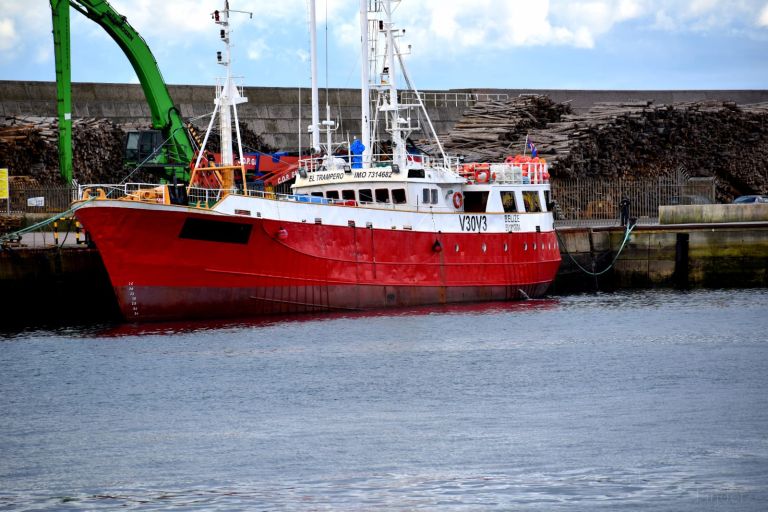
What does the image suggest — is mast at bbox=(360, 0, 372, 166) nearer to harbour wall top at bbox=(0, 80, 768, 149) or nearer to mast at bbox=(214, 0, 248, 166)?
Answer: mast at bbox=(214, 0, 248, 166)

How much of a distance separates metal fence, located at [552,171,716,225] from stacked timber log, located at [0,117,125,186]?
62.5 ft

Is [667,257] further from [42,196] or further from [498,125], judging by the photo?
[42,196]

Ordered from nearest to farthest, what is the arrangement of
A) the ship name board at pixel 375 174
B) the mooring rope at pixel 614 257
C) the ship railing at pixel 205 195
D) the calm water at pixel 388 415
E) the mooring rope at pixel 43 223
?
the calm water at pixel 388 415
the mooring rope at pixel 43 223
the ship railing at pixel 205 195
the ship name board at pixel 375 174
the mooring rope at pixel 614 257

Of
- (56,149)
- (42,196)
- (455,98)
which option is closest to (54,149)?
(56,149)

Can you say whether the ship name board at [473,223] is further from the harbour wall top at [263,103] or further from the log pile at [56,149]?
the log pile at [56,149]

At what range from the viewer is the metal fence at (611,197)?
5706cm

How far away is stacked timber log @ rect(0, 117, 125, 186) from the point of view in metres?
51.5

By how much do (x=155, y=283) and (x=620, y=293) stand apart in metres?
18.1

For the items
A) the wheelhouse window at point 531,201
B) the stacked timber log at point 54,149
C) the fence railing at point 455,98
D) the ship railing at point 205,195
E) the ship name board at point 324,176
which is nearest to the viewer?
the ship railing at point 205,195

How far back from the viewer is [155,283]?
111ft

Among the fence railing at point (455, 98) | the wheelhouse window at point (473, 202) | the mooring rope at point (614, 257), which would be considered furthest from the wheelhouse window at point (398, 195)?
the fence railing at point (455, 98)

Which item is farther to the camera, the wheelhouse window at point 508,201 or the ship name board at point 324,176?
the wheelhouse window at point 508,201

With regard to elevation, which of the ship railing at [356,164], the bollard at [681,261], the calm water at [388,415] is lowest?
the calm water at [388,415]

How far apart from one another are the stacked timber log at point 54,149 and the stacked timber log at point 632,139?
15.4 metres
